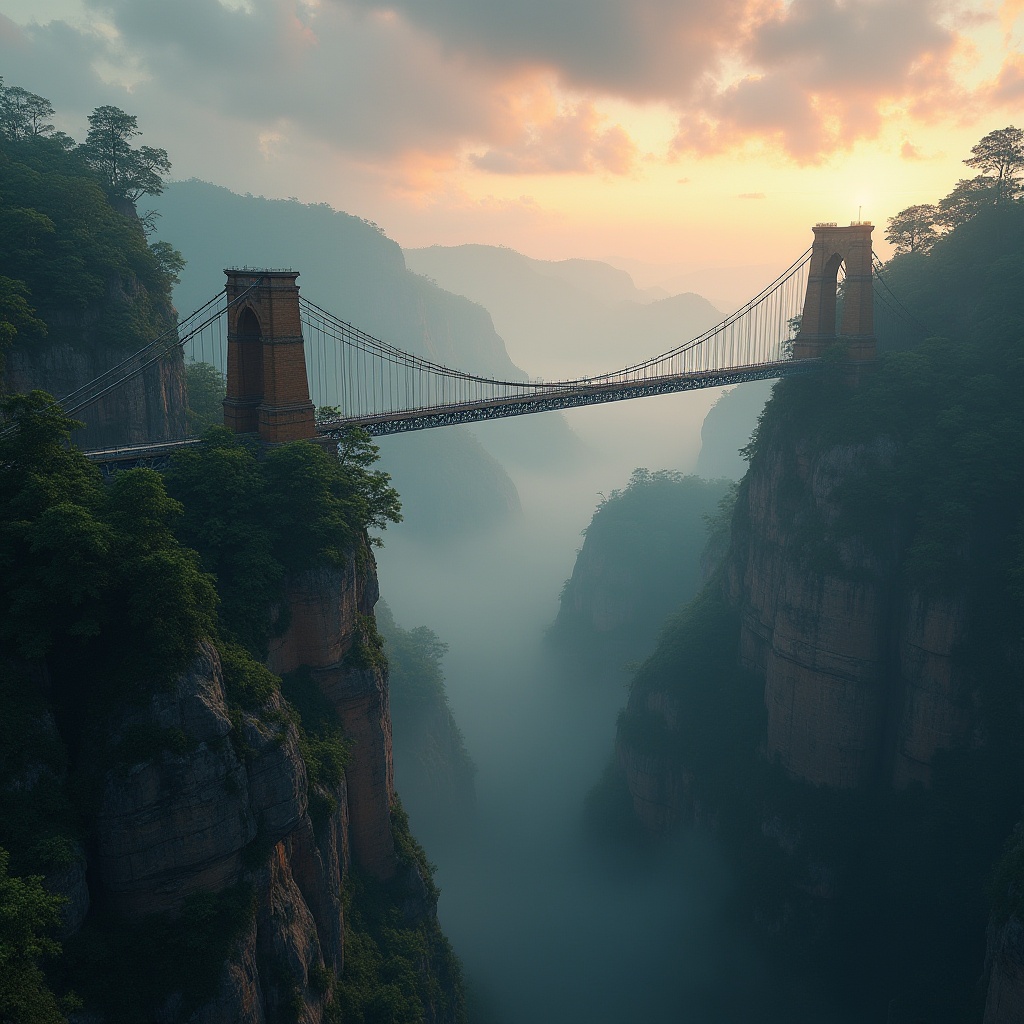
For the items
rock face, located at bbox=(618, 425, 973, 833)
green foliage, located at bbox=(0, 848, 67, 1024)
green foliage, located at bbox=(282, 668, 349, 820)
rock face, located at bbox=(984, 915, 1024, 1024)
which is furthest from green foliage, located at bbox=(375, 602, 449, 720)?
green foliage, located at bbox=(0, 848, 67, 1024)

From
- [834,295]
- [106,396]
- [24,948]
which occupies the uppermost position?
[834,295]

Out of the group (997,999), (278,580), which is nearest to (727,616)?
(997,999)

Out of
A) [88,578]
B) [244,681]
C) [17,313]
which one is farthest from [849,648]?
[17,313]

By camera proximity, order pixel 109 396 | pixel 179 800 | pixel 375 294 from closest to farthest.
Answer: pixel 179 800 → pixel 109 396 → pixel 375 294

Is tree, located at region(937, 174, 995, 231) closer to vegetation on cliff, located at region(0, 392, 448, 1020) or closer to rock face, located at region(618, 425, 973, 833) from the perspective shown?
rock face, located at region(618, 425, 973, 833)

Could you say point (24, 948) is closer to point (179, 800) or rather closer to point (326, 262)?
point (179, 800)

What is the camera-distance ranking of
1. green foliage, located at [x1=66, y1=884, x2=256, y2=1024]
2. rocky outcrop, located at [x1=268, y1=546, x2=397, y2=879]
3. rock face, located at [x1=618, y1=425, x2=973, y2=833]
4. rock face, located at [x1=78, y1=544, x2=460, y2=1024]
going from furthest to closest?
rock face, located at [x1=618, y1=425, x2=973, y2=833]
rocky outcrop, located at [x1=268, y1=546, x2=397, y2=879]
rock face, located at [x1=78, y1=544, x2=460, y2=1024]
green foliage, located at [x1=66, y1=884, x2=256, y2=1024]
